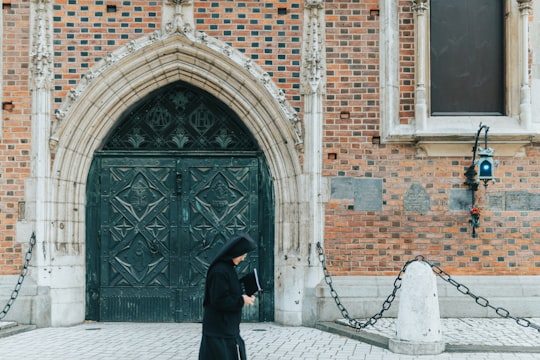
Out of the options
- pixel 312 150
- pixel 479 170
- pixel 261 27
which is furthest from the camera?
pixel 261 27

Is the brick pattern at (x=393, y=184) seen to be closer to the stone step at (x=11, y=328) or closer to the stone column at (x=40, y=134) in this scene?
the stone column at (x=40, y=134)

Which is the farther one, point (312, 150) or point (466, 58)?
point (466, 58)

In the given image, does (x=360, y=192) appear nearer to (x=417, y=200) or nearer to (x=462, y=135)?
(x=417, y=200)

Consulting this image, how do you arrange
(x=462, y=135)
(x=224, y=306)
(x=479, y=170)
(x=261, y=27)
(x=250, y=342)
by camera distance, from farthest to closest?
(x=261, y=27), (x=462, y=135), (x=479, y=170), (x=250, y=342), (x=224, y=306)

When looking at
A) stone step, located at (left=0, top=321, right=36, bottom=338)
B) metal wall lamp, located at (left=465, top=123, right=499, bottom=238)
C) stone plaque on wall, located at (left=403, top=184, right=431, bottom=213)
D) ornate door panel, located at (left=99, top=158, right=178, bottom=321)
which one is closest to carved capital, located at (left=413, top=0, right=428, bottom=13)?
metal wall lamp, located at (left=465, top=123, right=499, bottom=238)

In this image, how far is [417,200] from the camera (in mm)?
11086

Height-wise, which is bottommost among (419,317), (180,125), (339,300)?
(339,300)

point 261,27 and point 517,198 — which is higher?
point 261,27

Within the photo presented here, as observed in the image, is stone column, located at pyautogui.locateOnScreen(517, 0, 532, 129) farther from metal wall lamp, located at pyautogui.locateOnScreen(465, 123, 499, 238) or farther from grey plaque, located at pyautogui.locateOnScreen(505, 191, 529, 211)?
grey plaque, located at pyautogui.locateOnScreen(505, 191, 529, 211)

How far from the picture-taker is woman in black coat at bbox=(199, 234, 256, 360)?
6.43 meters

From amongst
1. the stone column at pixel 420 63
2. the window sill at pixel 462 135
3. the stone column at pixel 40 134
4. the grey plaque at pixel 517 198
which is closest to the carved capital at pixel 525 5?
the stone column at pixel 420 63

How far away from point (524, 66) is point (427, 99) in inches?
56.6

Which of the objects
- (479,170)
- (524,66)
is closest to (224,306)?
(479,170)

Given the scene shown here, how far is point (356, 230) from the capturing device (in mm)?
11031
